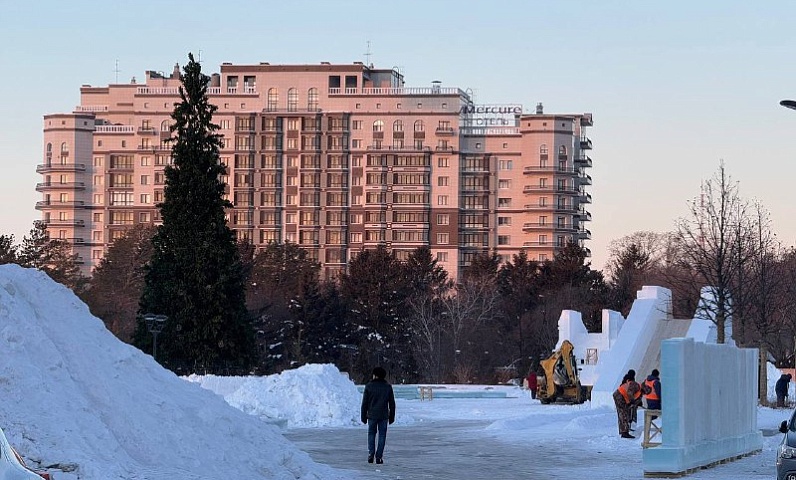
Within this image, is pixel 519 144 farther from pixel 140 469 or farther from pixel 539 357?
pixel 140 469

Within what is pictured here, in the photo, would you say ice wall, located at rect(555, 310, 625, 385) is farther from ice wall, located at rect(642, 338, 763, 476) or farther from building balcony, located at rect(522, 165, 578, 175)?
building balcony, located at rect(522, 165, 578, 175)

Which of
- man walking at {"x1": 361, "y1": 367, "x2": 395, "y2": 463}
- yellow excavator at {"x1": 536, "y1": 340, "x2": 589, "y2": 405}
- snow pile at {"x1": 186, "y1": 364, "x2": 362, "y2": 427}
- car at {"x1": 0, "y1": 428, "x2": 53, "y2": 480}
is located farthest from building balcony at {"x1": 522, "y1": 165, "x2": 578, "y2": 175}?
car at {"x1": 0, "y1": 428, "x2": 53, "y2": 480}

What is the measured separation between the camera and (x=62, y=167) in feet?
591

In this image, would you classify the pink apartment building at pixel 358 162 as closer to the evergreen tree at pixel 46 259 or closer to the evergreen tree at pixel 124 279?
the evergreen tree at pixel 124 279

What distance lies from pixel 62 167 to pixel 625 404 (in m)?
154

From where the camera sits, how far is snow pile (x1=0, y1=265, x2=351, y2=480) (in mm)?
18062

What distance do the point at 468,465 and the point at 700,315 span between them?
1019 inches

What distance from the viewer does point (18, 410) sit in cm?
1827

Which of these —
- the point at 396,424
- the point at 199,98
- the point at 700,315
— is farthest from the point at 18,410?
the point at 199,98

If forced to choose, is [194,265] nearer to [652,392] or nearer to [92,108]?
[652,392]

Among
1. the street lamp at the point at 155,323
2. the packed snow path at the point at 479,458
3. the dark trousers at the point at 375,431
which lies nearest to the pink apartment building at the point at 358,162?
the street lamp at the point at 155,323

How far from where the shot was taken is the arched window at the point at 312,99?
17212 centimetres

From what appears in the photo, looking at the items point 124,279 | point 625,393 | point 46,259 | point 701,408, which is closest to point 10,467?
point 701,408

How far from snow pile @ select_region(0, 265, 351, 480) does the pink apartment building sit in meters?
149
